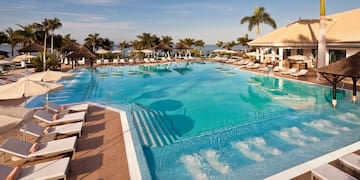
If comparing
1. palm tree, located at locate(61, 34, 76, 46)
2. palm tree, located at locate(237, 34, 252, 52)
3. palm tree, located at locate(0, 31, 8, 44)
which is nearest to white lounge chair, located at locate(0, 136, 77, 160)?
palm tree, located at locate(0, 31, 8, 44)

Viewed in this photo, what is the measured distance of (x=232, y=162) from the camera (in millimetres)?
5859

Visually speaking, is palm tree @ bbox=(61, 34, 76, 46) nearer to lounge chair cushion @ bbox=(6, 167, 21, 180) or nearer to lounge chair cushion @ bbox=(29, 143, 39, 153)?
lounge chair cushion @ bbox=(29, 143, 39, 153)

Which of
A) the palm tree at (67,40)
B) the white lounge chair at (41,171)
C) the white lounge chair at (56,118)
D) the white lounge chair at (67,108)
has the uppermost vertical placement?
the palm tree at (67,40)

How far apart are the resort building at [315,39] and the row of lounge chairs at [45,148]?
17.8 meters

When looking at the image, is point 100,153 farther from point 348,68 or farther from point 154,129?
point 348,68

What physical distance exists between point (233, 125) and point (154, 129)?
313cm

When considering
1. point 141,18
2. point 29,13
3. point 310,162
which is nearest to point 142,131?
point 310,162

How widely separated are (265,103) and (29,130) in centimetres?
1046

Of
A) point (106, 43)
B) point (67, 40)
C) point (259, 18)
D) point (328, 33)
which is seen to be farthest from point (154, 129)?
point (106, 43)

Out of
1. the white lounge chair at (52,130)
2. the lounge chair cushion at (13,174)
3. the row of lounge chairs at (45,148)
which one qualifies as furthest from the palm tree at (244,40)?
the lounge chair cushion at (13,174)

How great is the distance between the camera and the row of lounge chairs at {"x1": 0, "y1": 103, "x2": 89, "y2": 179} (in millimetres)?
4367

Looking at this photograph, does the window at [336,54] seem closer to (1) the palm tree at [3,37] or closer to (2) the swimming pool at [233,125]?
(2) the swimming pool at [233,125]

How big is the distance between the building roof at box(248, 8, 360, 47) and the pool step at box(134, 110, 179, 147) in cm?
1511

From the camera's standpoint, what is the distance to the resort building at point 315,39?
17.4 metres
